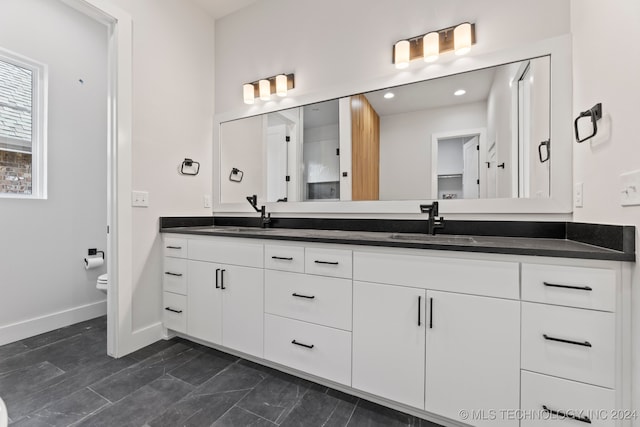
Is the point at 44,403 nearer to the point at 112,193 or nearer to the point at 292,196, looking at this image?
the point at 112,193

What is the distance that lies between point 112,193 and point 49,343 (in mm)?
1304

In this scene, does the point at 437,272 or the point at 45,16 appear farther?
the point at 45,16

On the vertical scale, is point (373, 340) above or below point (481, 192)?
below

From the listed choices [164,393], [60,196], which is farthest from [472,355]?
[60,196]

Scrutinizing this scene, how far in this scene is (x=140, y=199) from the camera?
2.09 metres

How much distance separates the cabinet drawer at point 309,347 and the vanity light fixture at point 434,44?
1.73m

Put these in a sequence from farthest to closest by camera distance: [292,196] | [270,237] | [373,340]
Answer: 1. [292,196]
2. [270,237]
3. [373,340]

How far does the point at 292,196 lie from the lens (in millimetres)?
2328

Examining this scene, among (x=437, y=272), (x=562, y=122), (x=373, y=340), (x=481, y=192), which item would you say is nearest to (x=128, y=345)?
(x=373, y=340)

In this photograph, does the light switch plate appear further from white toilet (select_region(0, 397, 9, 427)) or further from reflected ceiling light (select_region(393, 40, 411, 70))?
white toilet (select_region(0, 397, 9, 427))

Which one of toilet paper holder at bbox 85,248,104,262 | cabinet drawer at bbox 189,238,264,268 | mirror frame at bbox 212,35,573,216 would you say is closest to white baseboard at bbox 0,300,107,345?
toilet paper holder at bbox 85,248,104,262

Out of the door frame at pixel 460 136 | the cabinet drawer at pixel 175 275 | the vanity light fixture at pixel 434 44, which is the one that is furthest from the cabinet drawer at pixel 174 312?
the vanity light fixture at pixel 434 44

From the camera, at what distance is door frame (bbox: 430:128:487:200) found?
5.54ft

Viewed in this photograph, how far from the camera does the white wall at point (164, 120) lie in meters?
2.10
